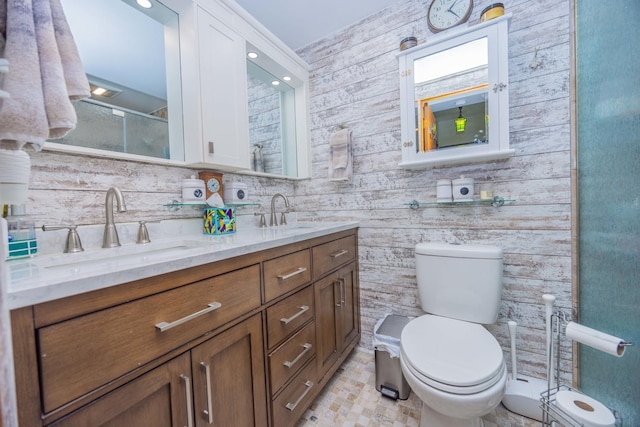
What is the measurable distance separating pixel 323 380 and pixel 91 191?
4.65ft

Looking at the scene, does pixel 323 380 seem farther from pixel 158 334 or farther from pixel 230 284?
pixel 158 334

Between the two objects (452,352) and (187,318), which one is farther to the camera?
(452,352)

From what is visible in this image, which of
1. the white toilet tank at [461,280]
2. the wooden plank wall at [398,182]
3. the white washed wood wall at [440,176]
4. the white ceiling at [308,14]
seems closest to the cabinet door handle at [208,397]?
the wooden plank wall at [398,182]

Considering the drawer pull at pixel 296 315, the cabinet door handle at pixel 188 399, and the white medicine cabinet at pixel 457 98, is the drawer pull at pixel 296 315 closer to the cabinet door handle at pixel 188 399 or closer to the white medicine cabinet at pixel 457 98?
the cabinet door handle at pixel 188 399

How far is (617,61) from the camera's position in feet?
3.14

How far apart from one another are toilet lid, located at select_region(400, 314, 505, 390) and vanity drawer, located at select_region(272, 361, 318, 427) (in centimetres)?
48

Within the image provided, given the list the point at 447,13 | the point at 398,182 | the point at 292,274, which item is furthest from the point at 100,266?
the point at 447,13

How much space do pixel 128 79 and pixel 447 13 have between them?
184 centimetres

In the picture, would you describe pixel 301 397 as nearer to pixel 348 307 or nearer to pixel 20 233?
pixel 348 307

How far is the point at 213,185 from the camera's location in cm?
147

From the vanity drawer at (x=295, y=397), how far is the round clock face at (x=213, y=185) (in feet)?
3.50

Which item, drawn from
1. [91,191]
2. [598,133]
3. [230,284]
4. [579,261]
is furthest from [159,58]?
[579,261]

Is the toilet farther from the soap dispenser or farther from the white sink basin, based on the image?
the soap dispenser

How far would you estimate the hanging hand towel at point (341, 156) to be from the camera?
5.98 feet
